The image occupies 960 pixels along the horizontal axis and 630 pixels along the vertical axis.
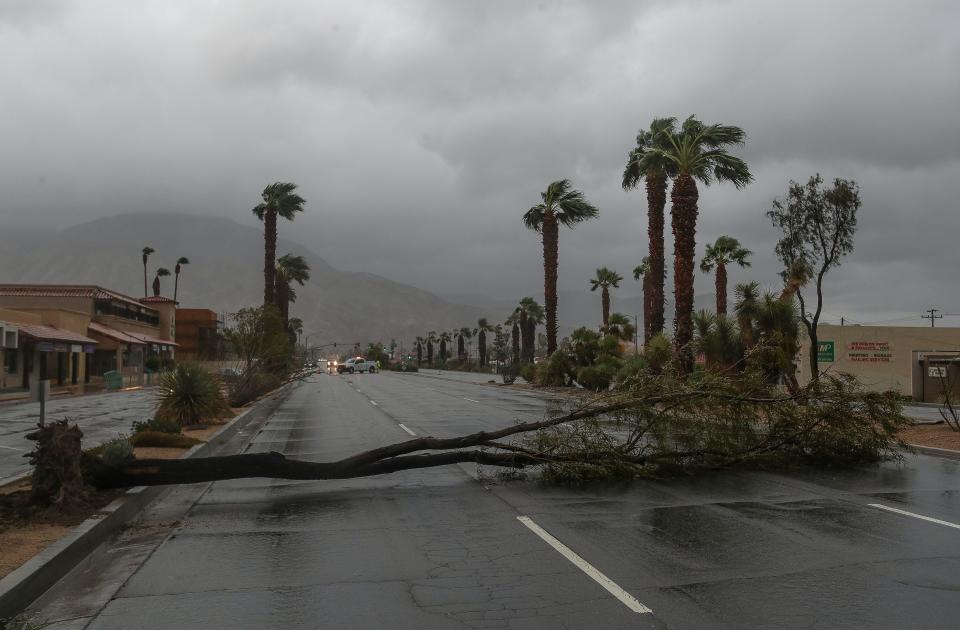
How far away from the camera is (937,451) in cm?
1477

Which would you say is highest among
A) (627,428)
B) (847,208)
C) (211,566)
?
(847,208)

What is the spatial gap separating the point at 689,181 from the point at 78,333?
41.1 meters

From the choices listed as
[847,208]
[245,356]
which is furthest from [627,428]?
[245,356]

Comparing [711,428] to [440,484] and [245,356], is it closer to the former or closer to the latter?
[440,484]

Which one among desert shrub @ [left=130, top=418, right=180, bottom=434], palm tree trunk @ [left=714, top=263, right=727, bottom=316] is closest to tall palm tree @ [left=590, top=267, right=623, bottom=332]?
palm tree trunk @ [left=714, top=263, right=727, bottom=316]

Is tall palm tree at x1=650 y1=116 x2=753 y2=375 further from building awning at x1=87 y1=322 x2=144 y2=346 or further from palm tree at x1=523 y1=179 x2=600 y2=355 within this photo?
building awning at x1=87 y1=322 x2=144 y2=346

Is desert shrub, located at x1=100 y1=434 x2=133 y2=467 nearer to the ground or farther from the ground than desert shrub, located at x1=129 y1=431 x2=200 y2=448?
farther from the ground

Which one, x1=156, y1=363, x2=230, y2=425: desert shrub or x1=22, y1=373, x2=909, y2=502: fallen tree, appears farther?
x1=156, y1=363, x2=230, y2=425: desert shrub

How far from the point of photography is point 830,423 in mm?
12078

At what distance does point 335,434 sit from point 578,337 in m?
27.5

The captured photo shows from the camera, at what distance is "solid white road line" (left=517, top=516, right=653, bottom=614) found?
5.68 metres

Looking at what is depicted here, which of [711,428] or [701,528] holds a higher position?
[711,428]

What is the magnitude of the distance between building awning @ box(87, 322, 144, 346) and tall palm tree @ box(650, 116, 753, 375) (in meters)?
42.7

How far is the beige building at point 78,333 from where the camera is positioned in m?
44.4
